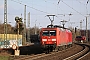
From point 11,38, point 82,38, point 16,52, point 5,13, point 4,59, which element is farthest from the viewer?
point 82,38

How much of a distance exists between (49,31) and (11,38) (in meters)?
25.4

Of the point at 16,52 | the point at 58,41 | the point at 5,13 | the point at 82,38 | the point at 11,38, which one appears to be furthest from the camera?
the point at 82,38

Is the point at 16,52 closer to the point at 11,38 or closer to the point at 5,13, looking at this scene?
the point at 5,13

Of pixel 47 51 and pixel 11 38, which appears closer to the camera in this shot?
pixel 47 51

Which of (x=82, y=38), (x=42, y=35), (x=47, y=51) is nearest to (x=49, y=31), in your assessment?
(x=42, y=35)

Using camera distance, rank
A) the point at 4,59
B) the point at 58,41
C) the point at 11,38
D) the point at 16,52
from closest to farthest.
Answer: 1. the point at 4,59
2. the point at 16,52
3. the point at 58,41
4. the point at 11,38

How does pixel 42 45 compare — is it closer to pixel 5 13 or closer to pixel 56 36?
pixel 56 36

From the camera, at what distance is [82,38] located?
79.8m

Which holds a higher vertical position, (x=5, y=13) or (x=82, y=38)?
(x=5, y=13)

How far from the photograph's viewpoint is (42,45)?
31094mm

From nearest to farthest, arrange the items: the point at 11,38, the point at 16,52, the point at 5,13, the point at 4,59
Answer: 1. the point at 4,59
2. the point at 16,52
3. the point at 5,13
4. the point at 11,38

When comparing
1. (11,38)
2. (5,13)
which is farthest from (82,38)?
(5,13)

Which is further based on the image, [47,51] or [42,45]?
[47,51]

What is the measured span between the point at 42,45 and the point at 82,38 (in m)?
50.3
